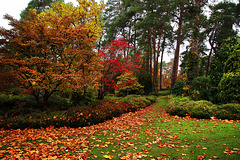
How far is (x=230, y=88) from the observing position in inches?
278

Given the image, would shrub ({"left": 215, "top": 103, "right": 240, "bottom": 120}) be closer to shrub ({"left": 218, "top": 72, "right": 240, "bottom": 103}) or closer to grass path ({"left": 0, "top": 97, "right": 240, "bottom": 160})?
shrub ({"left": 218, "top": 72, "right": 240, "bottom": 103})

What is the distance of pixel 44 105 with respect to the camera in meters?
6.96

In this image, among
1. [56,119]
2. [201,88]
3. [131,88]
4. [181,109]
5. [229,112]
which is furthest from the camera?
[131,88]

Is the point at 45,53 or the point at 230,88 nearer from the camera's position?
the point at 45,53

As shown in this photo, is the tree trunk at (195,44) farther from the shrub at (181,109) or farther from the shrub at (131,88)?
the shrub at (131,88)

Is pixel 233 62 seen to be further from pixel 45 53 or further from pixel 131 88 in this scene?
pixel 45 53

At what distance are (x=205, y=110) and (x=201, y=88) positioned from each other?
10.2ft

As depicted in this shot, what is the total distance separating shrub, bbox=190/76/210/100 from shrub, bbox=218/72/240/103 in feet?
4.65

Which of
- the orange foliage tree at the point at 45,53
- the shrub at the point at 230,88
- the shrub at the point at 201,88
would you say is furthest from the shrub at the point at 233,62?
the orange foliage tree at the point at 45,53

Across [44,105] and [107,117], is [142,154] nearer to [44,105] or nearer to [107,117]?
[107,117]

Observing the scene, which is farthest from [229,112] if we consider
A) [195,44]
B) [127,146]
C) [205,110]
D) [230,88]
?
[195,44]

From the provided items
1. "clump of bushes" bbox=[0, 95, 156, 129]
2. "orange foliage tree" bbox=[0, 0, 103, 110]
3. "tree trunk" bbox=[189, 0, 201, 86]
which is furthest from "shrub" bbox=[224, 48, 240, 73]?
"orange foliage tree" bbox=[0, 0, 103, 110]

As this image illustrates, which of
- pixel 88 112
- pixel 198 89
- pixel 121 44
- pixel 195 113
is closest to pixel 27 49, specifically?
pixel 88 112

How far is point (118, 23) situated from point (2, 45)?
15891mm
